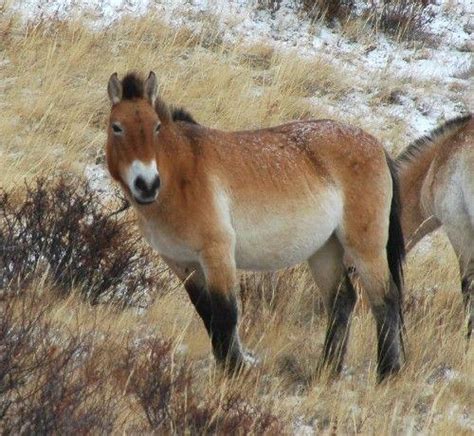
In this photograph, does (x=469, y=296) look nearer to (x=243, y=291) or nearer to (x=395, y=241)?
(x=395, y=241)

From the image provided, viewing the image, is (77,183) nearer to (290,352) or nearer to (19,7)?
(290,352)

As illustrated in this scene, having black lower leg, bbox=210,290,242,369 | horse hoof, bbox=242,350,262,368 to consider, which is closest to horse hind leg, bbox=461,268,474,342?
horse hoof, bbox=242,350,262,368

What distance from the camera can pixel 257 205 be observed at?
6.27 metres

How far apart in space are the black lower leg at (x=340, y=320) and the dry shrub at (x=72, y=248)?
54.8 inches

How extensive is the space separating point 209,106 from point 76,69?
4.76ft

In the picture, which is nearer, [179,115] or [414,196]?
[179,115]

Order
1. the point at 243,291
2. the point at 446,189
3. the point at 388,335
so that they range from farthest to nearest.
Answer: the point at 446,189
the point at 243,291
the point at 388,335

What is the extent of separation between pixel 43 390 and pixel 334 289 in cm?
285

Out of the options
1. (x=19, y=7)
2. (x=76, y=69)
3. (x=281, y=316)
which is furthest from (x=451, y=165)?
(x=19, y=7)

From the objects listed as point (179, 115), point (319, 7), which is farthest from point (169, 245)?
point (319, 7)

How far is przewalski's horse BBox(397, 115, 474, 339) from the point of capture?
797cm

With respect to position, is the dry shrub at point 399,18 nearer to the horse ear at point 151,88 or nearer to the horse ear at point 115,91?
the horse ear at point 151,88

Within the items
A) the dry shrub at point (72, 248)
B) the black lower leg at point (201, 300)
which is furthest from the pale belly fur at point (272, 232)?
the dry shrub at point (72, 248)

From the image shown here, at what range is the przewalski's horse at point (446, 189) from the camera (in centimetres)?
797
